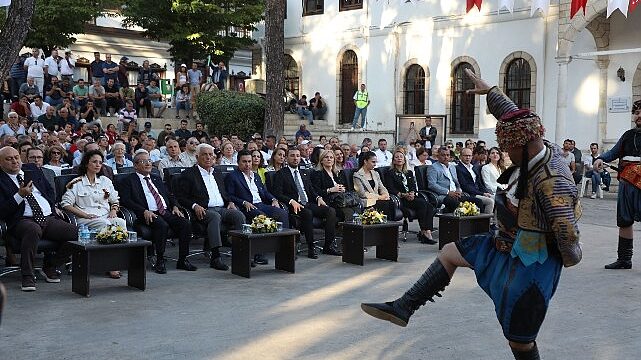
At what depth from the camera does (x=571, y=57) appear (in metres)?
22.0

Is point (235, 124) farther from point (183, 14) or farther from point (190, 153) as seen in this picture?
point (190, 153)

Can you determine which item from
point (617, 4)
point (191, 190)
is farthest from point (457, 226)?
point (617, 4)

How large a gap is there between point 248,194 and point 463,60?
1693 cm

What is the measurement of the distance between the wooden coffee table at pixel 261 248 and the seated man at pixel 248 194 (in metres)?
0.91

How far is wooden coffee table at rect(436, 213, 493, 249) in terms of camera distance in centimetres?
1045

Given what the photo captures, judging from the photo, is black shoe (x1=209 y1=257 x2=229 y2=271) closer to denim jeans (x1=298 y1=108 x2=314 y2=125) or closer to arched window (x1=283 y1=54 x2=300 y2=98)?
denim jeans (x1=298 y1=108 x2=314 y2=125)

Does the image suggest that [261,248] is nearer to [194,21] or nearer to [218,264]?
[218,264]

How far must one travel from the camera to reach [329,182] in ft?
34.3

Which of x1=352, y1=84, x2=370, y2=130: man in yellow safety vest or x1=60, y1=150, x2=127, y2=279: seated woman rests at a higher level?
x1=352, y1=84, x2=370, y2=130: man in yellow safety vest

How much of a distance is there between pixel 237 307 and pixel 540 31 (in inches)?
728

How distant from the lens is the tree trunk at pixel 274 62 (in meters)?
18.2

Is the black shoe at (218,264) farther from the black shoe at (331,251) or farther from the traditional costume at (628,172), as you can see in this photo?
the traditional costume at (628,172)

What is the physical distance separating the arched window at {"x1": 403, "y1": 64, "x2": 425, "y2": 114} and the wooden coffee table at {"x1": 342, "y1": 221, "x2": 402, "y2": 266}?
17.9 metres

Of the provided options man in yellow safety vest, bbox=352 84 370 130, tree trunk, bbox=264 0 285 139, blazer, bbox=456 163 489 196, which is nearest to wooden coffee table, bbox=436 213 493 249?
blazer, bbox=456 163 489 196
